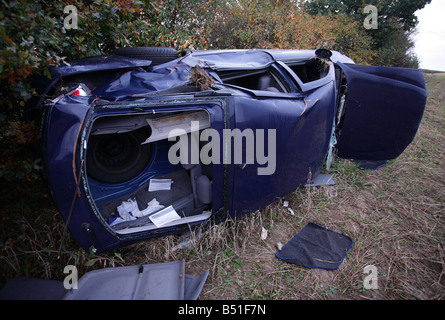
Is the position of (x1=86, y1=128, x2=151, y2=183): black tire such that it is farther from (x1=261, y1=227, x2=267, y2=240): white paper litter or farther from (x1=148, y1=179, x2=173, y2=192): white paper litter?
(x1=261, y1=227, x2=267, y2=240): white paper litter

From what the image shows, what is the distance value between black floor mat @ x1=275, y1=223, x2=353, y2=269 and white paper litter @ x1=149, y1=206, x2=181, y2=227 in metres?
1.07

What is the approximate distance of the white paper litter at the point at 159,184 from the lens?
2810mm

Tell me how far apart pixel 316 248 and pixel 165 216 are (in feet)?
5.09

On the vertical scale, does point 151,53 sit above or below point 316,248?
above

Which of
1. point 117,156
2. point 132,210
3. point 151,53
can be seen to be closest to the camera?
point 132,210

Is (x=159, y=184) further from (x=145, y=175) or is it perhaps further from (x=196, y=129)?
(x=196, y=129)

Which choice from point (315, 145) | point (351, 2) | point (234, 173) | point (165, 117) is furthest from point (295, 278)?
point (351, 2)

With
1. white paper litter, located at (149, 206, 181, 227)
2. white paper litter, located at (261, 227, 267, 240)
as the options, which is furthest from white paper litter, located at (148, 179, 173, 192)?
white paper litter, located at (261, 227, 267, 240)

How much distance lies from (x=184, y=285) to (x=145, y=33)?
346 cm

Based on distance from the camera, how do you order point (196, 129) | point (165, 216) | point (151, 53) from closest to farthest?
point (196, 129) → point (165, 216) → point (151, 53)

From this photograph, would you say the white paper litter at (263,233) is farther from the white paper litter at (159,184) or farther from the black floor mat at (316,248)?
the white paper litter at (159,184)

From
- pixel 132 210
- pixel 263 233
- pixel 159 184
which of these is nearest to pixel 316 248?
pixel 263 233

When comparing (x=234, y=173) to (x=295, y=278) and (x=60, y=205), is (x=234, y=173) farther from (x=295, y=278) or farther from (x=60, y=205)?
(x=60, y=205)

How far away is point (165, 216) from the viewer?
242 cm
